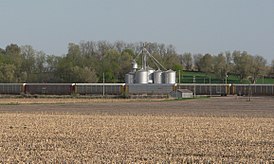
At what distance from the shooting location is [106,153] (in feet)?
59.2

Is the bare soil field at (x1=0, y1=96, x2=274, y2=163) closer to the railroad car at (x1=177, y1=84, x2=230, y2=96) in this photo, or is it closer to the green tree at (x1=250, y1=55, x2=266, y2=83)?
the railroad car at (x1=177, y1=84, x2=230, y2=96)

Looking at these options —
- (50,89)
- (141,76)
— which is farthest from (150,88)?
(50,89)

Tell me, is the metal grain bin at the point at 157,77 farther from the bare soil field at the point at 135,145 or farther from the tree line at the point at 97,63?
the bare soil field at the point at 135,145

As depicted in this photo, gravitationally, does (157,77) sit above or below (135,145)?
above

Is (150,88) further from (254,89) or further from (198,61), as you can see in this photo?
(198,61)

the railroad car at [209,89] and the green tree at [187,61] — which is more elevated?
the green tree at [187,61]

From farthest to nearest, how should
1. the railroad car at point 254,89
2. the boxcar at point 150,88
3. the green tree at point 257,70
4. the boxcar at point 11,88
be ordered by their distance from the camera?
the green tree at point 257,70, the boxcar at point 11,88, the boxcar at point 150,88, the railroad car at point 254,89

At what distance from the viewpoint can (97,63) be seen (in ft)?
480

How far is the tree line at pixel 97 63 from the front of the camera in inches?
5315

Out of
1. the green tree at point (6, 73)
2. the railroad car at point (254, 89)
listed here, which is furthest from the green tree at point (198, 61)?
the railroad car at point (254, 89)

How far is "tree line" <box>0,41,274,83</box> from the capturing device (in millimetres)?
135000

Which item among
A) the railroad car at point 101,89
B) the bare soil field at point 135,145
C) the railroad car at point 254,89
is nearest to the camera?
the bare soil field at point 135,145

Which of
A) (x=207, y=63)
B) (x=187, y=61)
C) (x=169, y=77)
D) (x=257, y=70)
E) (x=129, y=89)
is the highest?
(x=187, y=61)

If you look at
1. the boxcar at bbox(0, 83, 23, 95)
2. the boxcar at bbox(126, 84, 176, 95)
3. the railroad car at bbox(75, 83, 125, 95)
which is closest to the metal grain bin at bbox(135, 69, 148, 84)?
the boxcar at bbox(126, 84, 176, 95)
